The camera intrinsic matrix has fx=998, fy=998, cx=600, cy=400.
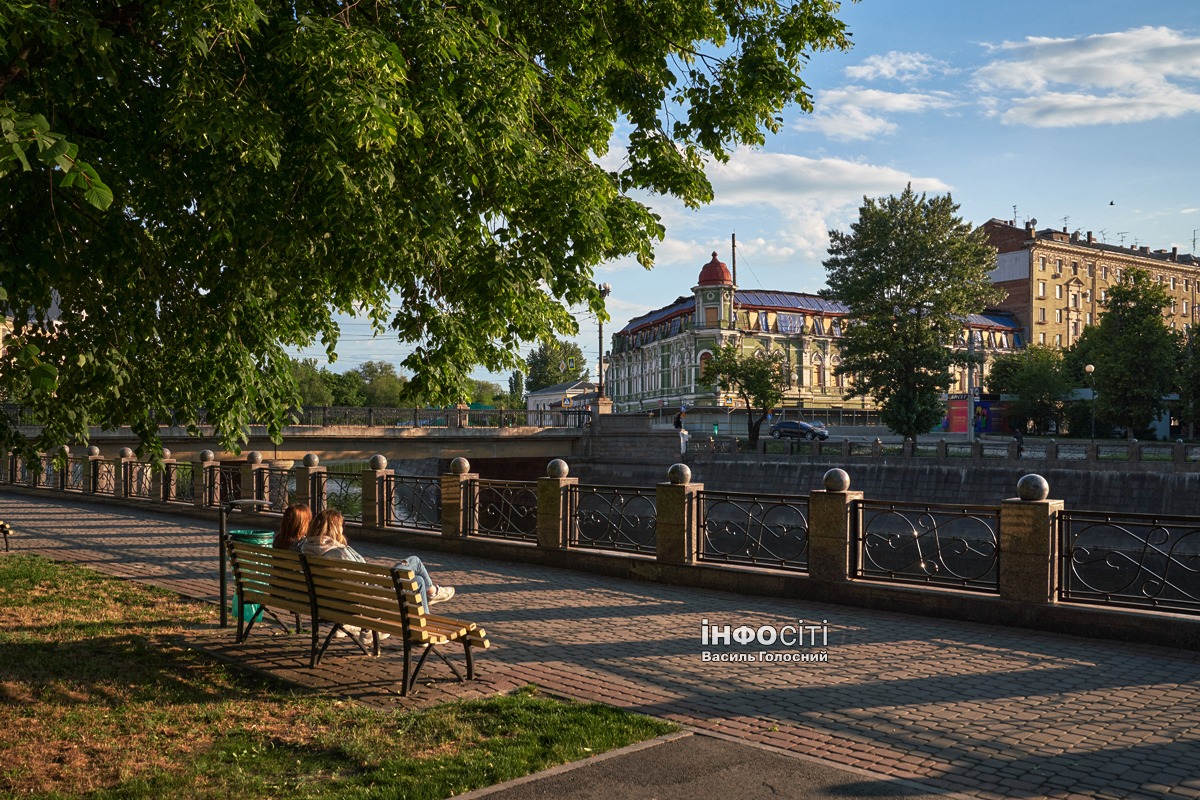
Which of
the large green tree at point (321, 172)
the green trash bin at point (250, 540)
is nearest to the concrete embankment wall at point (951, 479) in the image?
the large green tree at point (321, 172)

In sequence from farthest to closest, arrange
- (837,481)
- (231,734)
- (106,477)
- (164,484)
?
(106,477) < (164,484) < (837,481) < (231,734)

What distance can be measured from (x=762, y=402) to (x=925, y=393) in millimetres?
11333

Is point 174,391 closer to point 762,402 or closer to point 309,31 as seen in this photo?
point 309,31

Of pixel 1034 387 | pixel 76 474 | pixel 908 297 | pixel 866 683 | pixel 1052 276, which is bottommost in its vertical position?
pixel 866 683

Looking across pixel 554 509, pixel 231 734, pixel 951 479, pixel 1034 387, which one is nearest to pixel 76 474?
pixel 554 509

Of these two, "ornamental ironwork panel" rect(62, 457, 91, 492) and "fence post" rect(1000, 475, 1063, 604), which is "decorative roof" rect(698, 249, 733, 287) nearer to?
"ornamental ironwork panel" rect(62, 457, 91, 492)

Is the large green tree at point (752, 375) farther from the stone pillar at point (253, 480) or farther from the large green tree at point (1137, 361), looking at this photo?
the stone pillar at point (253, 480)

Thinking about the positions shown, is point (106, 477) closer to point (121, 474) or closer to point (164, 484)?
point (121, 474)

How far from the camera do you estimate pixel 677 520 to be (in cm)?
1171

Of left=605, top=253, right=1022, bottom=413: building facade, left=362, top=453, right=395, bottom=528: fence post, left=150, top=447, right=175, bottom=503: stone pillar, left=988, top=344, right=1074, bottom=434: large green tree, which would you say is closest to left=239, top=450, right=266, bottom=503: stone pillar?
left=150, top=447, right=175, bottom=503: stone pillar

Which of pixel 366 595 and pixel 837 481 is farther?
pixel 837 481

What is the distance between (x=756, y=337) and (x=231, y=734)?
74.7 meters

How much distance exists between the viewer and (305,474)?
17.7m

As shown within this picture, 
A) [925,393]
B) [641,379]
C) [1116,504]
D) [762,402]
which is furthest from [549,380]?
[1116,504]
